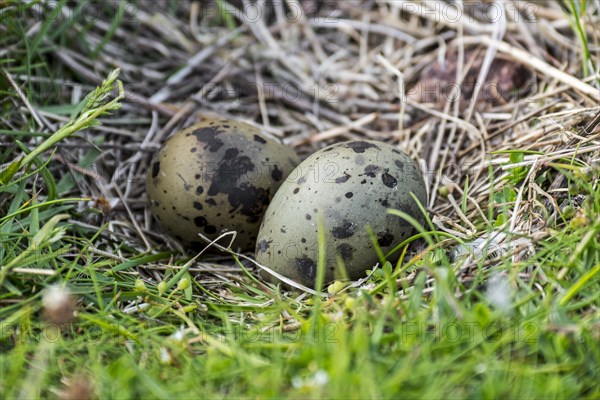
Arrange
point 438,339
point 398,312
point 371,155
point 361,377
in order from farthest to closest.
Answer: point 371,155, point 398,312, point 438,339, point 361,377

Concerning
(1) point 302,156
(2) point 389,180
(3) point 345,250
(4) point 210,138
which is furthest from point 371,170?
(1) point 302,156

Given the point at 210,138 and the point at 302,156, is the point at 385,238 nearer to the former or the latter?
the point at 210,138

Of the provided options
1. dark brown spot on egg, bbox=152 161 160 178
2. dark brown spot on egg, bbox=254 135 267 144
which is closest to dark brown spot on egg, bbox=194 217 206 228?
dark brown spot on egg, bbox=152 161 160 178

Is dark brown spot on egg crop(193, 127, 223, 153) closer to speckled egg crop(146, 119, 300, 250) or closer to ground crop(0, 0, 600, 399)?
speckled egg crop(146, 119, 300, 250)

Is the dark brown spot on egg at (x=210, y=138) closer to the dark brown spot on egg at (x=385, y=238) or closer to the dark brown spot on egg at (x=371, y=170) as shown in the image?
the dark brown spot on egg at (x=371, y=170)

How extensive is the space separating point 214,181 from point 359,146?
0.64m

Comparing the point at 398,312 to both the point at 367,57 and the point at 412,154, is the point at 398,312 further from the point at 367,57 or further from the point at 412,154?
the point at 367,57

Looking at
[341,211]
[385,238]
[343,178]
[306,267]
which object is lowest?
[306,267]

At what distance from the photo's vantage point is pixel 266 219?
2.80 m

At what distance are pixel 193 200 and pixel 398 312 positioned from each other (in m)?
1.12

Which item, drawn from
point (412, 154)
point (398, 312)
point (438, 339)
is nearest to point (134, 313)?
point (398, 312)

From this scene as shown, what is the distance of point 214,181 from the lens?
9.39 ft

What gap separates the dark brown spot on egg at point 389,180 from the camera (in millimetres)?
2658

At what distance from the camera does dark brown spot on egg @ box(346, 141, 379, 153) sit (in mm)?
2763
